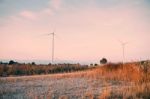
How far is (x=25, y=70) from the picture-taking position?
2866cm

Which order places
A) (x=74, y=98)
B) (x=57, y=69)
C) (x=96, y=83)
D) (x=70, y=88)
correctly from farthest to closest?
(x=57, y=69), (x=96, y=83), (x=70, y=88), (x=74, y=98)

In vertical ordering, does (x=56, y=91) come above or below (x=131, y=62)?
below

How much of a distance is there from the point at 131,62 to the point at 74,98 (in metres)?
10.3

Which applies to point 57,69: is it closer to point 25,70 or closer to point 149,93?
point 25,70

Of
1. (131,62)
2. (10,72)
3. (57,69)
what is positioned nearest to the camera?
(131,62)

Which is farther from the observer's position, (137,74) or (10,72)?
(10,72)

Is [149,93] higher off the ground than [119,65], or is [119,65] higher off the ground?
[119,65]

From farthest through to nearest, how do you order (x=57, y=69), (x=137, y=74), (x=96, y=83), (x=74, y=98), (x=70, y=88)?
1. (x=57, y=69)
2. (x=137, y=74)
3. (x=96, y=83)
4. (x=70, y=88)
5. (x=74, y=98)

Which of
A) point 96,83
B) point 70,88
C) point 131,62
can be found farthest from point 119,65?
point 70,88

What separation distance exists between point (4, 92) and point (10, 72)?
15.8 meters

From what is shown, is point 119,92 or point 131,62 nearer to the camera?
point 119,92

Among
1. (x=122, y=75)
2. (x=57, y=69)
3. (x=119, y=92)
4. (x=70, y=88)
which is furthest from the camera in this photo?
(x=57, y=69)

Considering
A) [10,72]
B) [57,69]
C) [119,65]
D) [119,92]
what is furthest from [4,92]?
[57,69]

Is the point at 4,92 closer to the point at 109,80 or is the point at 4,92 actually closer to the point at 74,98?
the point at 74,98
